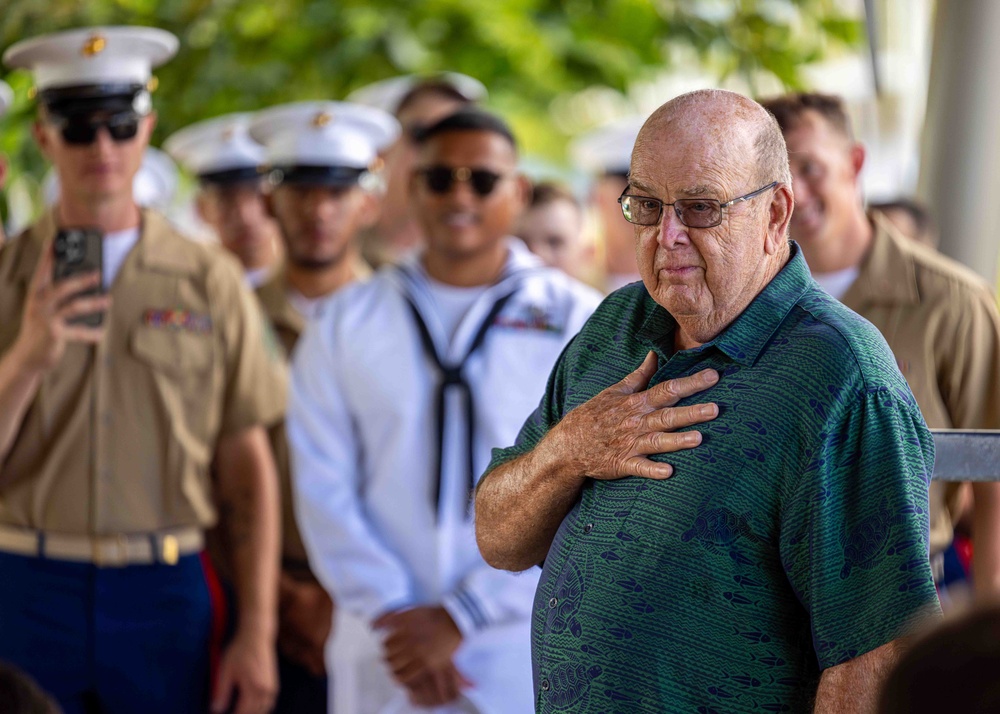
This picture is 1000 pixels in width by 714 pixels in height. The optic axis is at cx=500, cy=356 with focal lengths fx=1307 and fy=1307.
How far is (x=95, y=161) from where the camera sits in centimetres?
395

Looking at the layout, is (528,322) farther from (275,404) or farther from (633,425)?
(633,425)

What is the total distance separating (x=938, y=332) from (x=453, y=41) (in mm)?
4715

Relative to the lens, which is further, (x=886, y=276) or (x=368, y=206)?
(x=368, y=206)

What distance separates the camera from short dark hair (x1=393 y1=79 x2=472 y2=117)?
5945mm

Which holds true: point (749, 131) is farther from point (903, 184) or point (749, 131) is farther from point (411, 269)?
point (903, 184)

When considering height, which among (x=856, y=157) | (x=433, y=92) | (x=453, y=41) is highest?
(x=453, y=41)

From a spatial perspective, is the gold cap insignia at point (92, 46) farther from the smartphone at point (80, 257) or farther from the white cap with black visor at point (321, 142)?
the white cap with black visor at point (321, 142)

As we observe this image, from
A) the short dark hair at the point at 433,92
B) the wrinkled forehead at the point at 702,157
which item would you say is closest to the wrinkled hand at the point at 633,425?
the wrinkled forehead at the point at 702,157

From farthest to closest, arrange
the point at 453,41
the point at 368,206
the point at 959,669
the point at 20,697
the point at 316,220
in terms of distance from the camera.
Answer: the point at 453,41
the point at 368,206
the point at 316,220
the point at 20,697
the point at 959,669

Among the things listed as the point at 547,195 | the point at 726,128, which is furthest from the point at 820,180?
the point at 547,195

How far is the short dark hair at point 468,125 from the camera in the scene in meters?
3.94

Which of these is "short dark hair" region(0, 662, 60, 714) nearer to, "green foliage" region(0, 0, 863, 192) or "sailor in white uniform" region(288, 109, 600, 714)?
"sailor in white uniform" region(288, 109, 600, 714)

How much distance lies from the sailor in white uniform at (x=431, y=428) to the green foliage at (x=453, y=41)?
3402mm

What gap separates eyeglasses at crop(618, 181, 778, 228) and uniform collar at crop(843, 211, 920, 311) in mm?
1675
